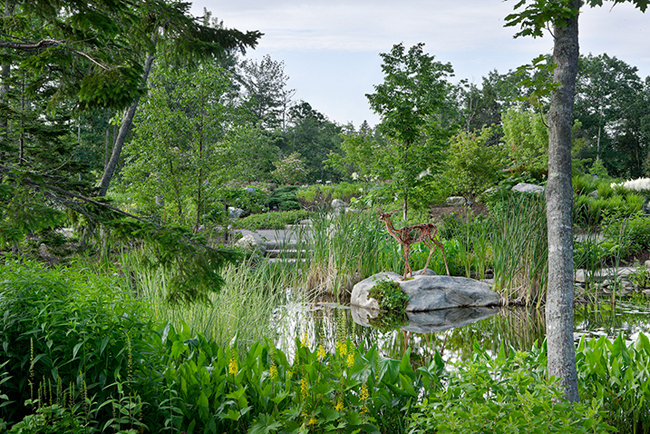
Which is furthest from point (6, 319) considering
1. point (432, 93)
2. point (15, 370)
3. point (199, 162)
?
point (432, 93)

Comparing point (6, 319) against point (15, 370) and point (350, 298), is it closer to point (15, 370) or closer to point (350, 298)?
point (15, 370)

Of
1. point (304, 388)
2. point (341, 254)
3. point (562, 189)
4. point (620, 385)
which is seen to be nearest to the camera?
point (304, 388)

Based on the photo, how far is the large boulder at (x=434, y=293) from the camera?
18.2ft

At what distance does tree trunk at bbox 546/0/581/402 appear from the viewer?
1902 mm

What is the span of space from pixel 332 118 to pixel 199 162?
117 ft

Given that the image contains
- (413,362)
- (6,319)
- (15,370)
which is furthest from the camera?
(413,362)

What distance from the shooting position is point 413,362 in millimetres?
3635

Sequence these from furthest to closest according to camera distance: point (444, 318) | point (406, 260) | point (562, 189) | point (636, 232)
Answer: point (636, 232), point (406, 260), point (444, 318), point (562, 189)

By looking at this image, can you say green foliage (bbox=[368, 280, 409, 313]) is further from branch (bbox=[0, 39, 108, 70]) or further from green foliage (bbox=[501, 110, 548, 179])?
green foliage (bbox=[501, 110, 548, 179])

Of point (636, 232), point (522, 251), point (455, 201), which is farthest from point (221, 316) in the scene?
point (455, 201)

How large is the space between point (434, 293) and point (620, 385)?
3.44 metres

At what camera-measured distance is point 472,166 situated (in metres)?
11.4

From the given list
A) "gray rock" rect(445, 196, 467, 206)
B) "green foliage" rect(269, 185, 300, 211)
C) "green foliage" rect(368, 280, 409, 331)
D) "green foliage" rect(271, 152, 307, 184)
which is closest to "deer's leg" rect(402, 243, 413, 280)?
"green foliage" rect(368, 280, 409, 331)

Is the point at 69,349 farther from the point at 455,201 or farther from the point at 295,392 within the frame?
the point at 455,201
